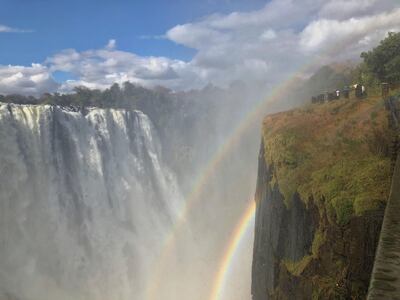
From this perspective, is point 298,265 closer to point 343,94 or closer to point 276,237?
point 276,237

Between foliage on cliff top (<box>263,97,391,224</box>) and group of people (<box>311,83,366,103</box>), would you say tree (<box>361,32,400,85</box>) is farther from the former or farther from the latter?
foliage on cliff top (<box>263,97,391,224</box>)

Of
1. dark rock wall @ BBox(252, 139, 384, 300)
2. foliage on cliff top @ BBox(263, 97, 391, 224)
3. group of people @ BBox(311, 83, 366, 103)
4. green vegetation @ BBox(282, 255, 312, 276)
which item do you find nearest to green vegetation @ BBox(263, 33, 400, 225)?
foliage on cliff top @ BBox(263, 97, 391, 224)

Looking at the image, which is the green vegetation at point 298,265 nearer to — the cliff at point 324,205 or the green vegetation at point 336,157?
the cliff at point 324,205

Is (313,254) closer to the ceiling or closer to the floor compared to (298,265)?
closer to the ceiling

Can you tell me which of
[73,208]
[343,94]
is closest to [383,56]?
[343,94]

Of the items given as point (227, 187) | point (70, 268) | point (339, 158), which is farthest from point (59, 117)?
point (339, 158)

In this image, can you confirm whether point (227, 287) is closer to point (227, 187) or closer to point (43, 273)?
point (43, 273)

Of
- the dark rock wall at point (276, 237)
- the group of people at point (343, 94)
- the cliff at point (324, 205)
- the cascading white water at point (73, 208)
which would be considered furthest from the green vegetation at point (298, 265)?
the cascading white water at point (73, 208)
